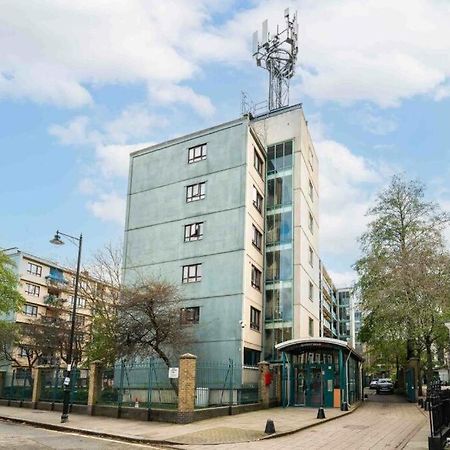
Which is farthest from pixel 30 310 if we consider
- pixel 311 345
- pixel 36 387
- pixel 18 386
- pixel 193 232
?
pixel 311 345

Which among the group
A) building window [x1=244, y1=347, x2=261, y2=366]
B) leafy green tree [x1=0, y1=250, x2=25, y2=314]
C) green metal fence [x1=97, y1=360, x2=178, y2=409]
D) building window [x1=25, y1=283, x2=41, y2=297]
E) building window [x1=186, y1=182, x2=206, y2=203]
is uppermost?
building window [x1=186, y1=182, x2=206, y2=203]

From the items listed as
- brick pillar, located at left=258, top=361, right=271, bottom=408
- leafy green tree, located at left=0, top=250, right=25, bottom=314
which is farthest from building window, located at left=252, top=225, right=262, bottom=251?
leafy green tree, located at left=0, top=250, right=25, bottom=314

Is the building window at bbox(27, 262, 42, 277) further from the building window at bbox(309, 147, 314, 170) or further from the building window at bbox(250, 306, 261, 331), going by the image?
the building window at bbox(250, 306, 261, 331)

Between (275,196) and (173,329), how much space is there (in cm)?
1400

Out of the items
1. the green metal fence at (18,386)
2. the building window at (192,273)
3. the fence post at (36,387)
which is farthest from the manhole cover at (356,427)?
the green metal fence at (18,386)

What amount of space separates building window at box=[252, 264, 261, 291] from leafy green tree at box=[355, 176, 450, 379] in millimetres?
7493

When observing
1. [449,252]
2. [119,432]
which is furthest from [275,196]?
[119,432]

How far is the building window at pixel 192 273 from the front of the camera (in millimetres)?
34844

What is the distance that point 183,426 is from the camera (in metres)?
19.3

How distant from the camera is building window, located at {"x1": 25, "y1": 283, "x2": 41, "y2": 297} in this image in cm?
7094

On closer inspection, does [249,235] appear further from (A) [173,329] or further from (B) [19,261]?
(B) [19,261]

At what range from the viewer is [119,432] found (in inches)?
706

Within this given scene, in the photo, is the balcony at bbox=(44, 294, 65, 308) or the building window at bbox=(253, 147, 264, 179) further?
the balcony at bbox=(44, 294, 65, 308)

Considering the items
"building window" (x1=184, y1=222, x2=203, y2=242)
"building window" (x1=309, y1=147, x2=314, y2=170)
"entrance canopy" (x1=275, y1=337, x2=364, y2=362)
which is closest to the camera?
"entrance canopy" (x1=275, y1=337, x2=364, y2=362)
